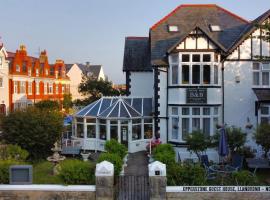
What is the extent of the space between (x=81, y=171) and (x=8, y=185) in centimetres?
253

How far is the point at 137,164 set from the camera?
19484 mm

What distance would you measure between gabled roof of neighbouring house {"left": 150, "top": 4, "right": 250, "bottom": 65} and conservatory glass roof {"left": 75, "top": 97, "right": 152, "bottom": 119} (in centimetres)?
377

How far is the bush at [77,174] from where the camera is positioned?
491 inches

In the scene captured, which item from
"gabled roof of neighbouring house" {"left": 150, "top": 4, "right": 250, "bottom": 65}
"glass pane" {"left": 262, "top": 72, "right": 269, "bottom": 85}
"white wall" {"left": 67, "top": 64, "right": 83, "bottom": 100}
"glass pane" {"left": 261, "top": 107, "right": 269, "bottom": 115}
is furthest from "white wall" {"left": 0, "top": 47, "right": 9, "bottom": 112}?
"glass pane" {"left": 261, "top": 107, "right": 269, "bottom": 115}

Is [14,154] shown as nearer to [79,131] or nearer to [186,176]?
[186,176]

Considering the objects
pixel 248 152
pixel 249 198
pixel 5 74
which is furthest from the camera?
pixel 5 74

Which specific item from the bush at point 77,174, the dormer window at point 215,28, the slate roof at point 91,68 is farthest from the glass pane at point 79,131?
the slate roof at point 91,68

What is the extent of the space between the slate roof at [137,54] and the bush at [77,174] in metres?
13.8

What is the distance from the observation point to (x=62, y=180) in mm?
12836

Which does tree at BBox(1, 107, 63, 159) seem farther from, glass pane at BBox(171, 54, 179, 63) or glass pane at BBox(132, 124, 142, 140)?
glass pane at BBox(171, 54, 179, 63)

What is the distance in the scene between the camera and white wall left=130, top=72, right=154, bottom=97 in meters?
26.0

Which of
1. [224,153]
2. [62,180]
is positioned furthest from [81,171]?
[224,153]

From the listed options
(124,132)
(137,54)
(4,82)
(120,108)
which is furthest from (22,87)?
(124,132)

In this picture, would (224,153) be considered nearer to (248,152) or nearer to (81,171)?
(248,152)
